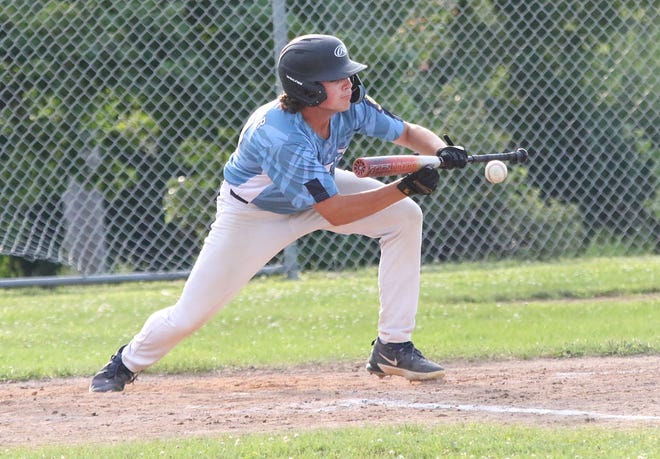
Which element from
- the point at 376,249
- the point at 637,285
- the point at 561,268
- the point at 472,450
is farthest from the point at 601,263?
the point at 472,450

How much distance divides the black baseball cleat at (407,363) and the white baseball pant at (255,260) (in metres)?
0.05

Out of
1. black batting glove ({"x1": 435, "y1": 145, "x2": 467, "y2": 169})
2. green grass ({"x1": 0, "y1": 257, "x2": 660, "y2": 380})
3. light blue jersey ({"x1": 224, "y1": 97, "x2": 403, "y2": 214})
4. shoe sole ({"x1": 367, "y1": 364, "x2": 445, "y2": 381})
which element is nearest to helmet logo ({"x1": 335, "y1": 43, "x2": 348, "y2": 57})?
light blue jersey ({"x1": 224, "y1": 97, "x2": 403, "y2": 214})

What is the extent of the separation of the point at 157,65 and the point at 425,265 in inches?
109

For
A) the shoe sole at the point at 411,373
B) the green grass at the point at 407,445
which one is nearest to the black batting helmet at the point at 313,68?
the shoe sole at the point at 411,373

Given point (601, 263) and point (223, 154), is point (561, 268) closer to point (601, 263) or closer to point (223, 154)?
point (601, 263)

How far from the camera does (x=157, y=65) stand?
966 centimetres

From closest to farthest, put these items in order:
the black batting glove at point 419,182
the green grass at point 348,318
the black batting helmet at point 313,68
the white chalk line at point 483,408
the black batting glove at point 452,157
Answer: the white chalk line at point 483,408 → the black batting glove at point 419,182 → the black batting helmet at point 313,68 → the black batting glove at point 452,157 → the green grass at point 348,318

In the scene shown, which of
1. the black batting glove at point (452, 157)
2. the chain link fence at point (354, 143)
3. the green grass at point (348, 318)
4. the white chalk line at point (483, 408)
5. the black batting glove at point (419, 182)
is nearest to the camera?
the white chalk line at point (483, 408)

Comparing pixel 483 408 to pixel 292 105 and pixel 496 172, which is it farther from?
pixel 292 105

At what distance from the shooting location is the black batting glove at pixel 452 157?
5.85 metres

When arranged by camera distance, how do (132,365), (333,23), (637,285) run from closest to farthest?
(132,365)
(637,285)
(333,23)

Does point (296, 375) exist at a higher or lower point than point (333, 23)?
lower

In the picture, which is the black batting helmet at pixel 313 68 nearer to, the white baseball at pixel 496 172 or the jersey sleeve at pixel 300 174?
the jersey sleeve at pixel 300 174

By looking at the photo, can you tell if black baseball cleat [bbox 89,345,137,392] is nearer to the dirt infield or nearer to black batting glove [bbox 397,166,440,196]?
the dirt infield
